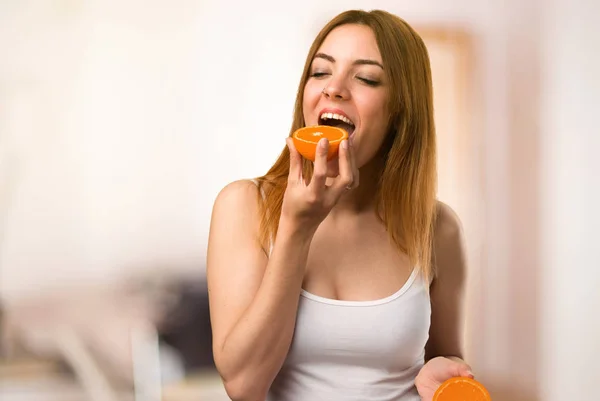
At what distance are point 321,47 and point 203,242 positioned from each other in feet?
2.46

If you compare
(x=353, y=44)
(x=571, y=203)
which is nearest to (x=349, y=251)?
(x=353, y=44)

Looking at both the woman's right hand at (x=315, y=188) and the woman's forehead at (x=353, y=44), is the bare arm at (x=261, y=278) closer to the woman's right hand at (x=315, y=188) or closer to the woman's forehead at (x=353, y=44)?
the woman's right hand at (x=315, y=188)

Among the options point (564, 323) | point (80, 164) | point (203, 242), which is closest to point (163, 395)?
point (203, 242)

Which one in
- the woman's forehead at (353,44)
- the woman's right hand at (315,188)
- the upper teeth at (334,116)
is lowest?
the woman's right hand at (315,188)

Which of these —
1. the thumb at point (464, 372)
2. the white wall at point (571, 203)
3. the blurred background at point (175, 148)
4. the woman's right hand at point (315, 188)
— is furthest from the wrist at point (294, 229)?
the white wall at point (571, 203)

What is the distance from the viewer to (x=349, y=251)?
1.09 m

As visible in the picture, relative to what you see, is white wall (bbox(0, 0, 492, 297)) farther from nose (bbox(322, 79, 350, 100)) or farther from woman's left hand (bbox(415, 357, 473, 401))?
woman's left hand (bbox(415, 357, 473, 401))

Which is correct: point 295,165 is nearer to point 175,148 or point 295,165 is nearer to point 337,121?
point 337,121

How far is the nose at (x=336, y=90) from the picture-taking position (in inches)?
40.6

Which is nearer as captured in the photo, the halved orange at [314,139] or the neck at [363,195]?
the halved orange at [314,139]

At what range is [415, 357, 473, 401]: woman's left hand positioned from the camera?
3.37 feet

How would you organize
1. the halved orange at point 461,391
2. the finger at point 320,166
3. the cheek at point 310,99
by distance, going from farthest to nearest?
the cheek at point 310,99 < the halved orange at point 461,391 < the finger at point 320,166

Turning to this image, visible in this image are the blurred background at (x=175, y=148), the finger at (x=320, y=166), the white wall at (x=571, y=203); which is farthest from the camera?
the white wall at (x=571, y=203)

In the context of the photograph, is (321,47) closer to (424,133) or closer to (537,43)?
(424,133)
